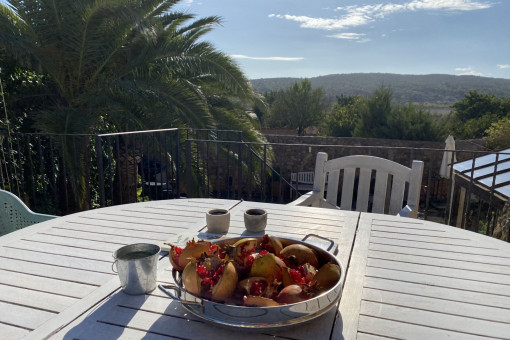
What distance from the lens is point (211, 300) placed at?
756mm

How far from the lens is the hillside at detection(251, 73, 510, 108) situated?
58.1 meters

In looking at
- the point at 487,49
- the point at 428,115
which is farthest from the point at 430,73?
the point at 428,115

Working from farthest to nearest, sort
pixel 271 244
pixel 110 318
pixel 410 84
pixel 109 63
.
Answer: pixel 410 84
pixel 109 63
pixel 271 244
pixel 110 318

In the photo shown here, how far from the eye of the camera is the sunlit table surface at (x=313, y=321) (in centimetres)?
81

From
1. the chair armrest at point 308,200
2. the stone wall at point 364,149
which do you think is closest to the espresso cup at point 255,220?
the chair armrest at point 308,200

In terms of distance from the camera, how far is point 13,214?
1945mm

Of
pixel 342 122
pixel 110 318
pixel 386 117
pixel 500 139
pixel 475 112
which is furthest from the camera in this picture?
pixel 475 112

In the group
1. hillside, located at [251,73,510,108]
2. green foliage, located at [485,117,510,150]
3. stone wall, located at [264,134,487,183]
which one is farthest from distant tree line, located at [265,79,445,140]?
hillside, located at [251,73,510,108]

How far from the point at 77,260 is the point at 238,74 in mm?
4873

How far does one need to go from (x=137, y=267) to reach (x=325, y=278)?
1.48ft

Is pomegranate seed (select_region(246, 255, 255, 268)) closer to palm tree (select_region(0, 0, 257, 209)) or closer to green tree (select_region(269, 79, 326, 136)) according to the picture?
palm tree (select_region(0, 0, 257, 209))

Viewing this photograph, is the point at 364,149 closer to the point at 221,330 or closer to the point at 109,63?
the point at 109,63

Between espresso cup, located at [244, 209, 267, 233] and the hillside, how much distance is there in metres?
55.8

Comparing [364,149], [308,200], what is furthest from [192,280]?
[364,149]
